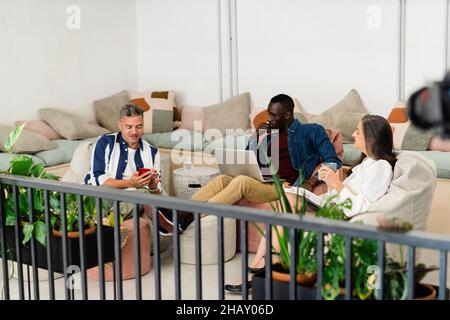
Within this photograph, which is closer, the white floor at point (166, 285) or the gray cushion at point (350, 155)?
the white floor at point (166, 285)

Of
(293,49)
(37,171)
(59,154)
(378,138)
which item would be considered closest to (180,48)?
(293,49)

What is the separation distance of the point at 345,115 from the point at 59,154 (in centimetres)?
235

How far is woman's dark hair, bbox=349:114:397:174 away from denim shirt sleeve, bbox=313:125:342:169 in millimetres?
970

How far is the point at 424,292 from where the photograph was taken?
2.31 m

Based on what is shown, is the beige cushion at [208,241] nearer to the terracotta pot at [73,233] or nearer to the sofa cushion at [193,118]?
the terracotta pot at [73,233]

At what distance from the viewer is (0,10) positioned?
6.62m

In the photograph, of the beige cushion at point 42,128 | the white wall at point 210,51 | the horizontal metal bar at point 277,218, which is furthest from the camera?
the beige cushion at point 42,128

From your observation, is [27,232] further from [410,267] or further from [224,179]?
[224,179]

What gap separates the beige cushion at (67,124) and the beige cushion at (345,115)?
75.2 inches

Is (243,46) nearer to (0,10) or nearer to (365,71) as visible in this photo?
(365,71)

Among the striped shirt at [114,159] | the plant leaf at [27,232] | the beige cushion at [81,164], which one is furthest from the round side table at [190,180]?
the plant leaf at [27,232]

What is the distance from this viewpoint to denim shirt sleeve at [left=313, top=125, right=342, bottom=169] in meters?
5.11

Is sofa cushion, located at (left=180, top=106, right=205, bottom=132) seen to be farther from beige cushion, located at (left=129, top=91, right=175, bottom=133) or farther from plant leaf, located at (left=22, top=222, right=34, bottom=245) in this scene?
plant leaf, located at (left=22, top=222, right=34, bottom=245)

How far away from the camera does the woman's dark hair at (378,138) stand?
161 inches
